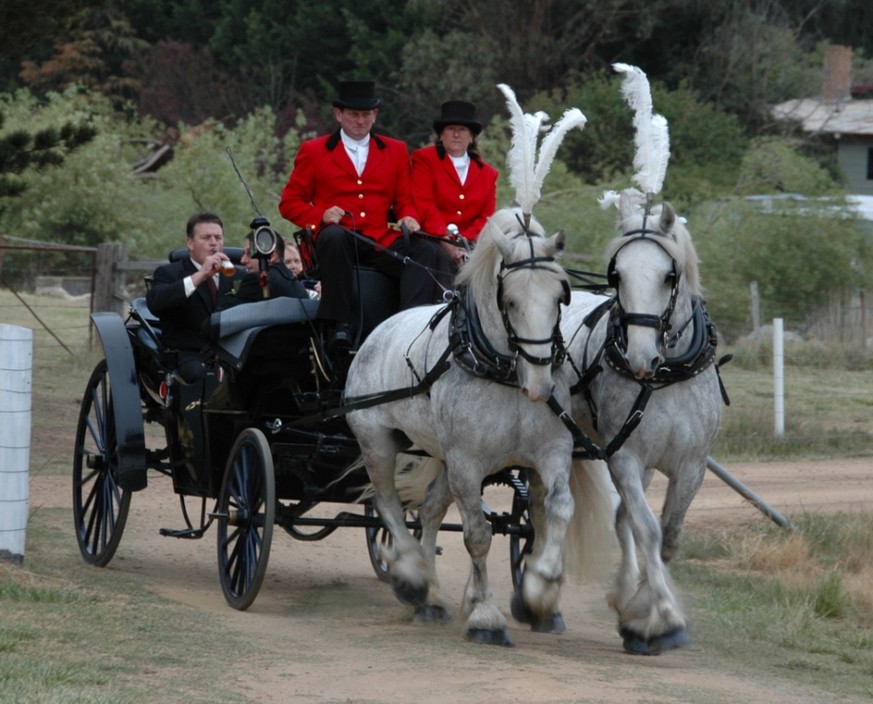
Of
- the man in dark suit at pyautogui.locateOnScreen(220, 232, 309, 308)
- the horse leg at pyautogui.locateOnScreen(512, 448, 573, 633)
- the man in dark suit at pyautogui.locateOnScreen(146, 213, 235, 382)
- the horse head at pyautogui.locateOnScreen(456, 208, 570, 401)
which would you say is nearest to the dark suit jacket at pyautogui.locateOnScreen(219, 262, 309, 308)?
the man in dark suit at pyautogui.locateOnScreen(220, 232, 309, 308)

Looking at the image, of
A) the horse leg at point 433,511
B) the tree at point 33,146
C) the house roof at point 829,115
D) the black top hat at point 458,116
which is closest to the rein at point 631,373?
the horse leg at point 433,511

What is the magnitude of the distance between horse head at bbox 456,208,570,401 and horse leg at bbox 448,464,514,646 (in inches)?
23.1

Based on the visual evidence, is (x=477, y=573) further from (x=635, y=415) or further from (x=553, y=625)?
(x=635, y=415)

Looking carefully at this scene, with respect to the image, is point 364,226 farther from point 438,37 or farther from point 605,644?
point 438,37

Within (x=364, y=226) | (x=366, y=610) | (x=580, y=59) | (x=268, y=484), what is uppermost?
(x=580, y=59)

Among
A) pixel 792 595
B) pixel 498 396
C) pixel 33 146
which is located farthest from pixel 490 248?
pixel 33 146

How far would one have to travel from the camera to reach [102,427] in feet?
29.5

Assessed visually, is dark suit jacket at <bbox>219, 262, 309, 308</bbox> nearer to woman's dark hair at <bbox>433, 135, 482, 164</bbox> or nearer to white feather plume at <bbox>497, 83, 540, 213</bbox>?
woman's dark hair at <bbox>433, 135, 482, 164</bbox>

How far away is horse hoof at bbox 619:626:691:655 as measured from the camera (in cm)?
658

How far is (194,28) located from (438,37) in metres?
9.37

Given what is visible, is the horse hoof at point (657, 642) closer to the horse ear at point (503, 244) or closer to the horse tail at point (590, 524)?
the horse tail at point (590, 524)

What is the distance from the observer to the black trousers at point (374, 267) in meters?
7.90

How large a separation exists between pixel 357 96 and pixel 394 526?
231 cm

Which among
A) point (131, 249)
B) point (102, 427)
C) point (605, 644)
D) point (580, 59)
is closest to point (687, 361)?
point (605, 644)
